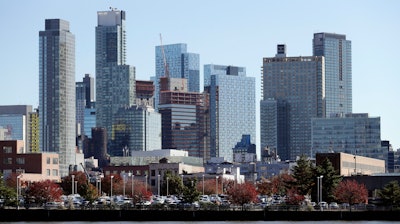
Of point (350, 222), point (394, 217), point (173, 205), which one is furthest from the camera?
point (173, 205)

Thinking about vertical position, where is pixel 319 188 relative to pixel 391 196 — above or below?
above

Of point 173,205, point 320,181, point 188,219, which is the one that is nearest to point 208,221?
point 188,219

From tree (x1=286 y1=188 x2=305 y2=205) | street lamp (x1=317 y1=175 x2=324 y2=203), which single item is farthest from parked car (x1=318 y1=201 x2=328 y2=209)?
tree (x1=286 y1=188 x2=305 y2=205)

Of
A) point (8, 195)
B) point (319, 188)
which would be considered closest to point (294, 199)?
point (319, 188)

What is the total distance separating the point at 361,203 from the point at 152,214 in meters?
35.8

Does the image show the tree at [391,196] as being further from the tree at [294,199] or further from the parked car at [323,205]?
the tree at [294,199]

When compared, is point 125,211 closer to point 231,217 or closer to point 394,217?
point 231,217

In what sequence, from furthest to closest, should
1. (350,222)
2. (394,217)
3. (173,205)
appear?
(173,205) < (394,217) < (350,222)

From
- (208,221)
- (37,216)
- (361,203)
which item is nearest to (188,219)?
(208,221)

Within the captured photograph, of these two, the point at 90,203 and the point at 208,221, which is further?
the point at 90,203

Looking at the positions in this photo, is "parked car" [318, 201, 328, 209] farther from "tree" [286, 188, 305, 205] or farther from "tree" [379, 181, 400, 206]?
"tree" [379, 181, 400, 206]

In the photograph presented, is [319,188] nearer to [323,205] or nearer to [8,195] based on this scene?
[323,205]

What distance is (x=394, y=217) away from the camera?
572 feet

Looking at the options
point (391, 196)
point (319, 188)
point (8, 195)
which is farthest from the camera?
point (319, 188)
